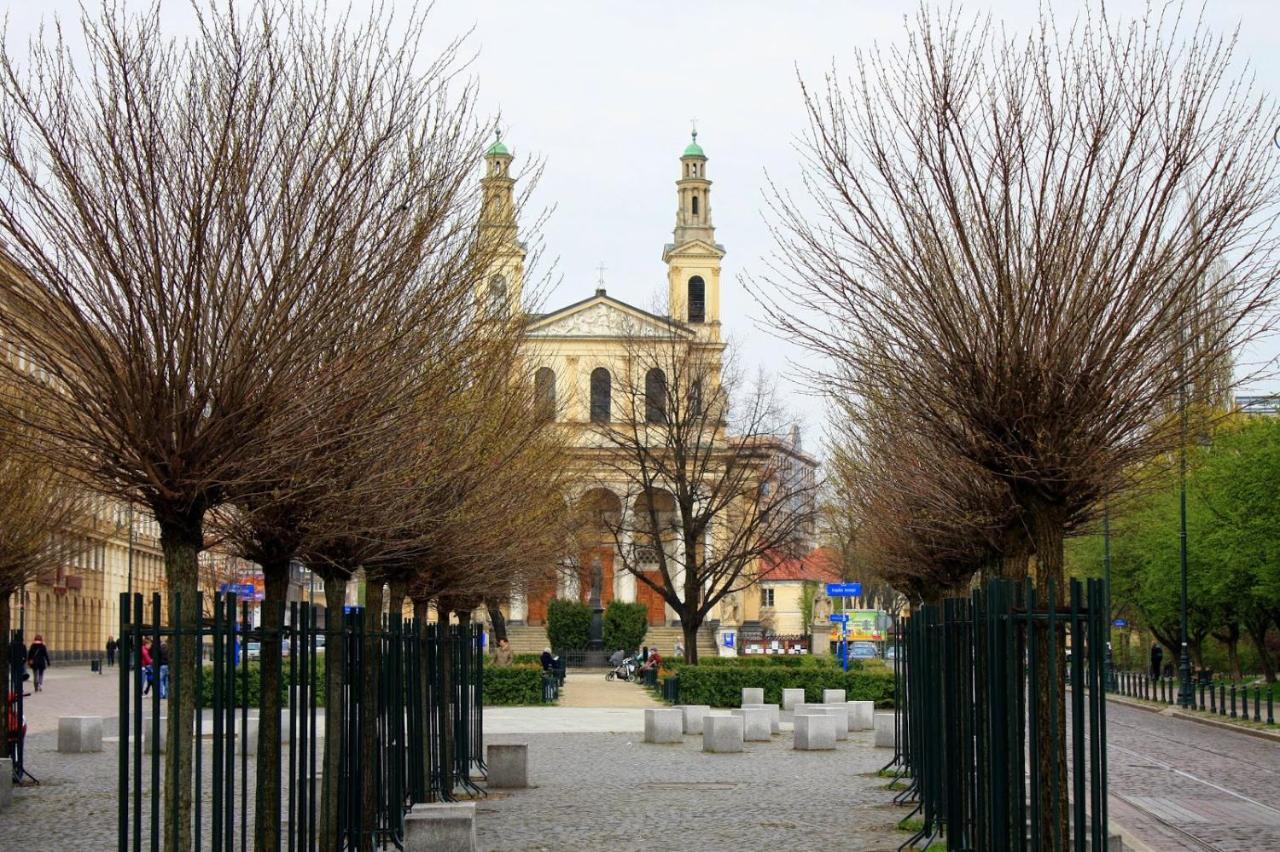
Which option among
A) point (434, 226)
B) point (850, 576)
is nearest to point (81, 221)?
point (434, 226)

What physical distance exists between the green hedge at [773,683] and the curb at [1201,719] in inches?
286

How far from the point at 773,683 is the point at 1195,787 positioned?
908 inches

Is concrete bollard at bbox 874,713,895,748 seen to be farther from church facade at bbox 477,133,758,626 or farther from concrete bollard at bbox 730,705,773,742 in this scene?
church facade at bbox 477,133,758,626

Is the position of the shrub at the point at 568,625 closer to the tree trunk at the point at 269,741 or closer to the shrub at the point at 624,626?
the shrub at the point at 624,626

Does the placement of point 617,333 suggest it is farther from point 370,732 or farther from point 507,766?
point 370,732

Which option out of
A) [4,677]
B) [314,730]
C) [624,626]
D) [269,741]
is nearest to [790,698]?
[4,677]

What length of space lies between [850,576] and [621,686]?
1270cm

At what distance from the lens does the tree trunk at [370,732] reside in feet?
51.1

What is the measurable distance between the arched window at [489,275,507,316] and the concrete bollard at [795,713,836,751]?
1384 centimetres

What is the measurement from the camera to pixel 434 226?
12.1 metres

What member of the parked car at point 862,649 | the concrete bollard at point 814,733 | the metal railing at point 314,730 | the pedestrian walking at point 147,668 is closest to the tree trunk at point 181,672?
the metal railing at point 314,730

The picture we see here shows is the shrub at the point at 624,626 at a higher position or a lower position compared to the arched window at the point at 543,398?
lower

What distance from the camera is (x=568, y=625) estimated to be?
78.5 metres

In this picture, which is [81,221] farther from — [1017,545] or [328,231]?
[1017,545]
